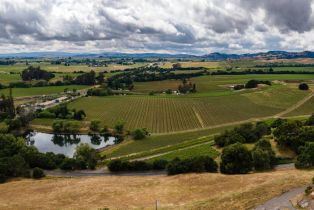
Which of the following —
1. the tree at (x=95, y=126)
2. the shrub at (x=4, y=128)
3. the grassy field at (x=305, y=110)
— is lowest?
the shrub at (x=4, y=128)

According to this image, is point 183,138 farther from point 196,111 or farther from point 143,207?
point 143,207

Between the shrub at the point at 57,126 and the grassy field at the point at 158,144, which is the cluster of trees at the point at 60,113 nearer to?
the shrub at the point at 57,126

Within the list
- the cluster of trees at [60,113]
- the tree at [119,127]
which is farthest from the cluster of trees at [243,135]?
the cluster of trees at [60,113]

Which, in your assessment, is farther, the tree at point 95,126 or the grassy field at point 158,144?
the tree at point 95,126

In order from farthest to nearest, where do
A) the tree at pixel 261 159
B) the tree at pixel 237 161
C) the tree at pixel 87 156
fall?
the tree at pixel 87 156, the tree at pixel 261 159, the tree at pixel 237 161

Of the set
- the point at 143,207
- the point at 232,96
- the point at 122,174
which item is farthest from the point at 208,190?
the point at 232,96

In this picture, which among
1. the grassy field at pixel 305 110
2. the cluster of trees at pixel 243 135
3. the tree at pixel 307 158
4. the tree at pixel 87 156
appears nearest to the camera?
the tree at pixel 307 158

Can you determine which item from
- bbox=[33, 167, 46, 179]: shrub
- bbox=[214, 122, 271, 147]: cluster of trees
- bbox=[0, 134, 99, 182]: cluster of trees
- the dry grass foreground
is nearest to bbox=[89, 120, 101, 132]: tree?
bbox=[0, 134, 99, 182]: cluster of trees

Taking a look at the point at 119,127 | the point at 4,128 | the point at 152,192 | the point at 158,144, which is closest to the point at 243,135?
the point at 158,144
